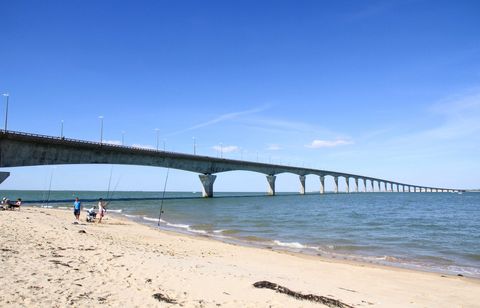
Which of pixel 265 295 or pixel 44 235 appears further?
pixel 44 235

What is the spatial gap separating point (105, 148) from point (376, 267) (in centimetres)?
5642

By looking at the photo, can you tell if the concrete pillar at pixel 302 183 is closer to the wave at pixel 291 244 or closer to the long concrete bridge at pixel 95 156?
the long concrete bridge at pixel 95 156

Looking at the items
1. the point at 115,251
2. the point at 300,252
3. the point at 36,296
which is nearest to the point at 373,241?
the point at 300,252

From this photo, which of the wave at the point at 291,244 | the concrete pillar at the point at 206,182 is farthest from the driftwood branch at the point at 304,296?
the concrete pillar at the point at 206,182

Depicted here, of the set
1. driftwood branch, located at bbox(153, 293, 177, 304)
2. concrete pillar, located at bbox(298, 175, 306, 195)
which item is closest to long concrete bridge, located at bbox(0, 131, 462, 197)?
concrete pillar, located at bbox(298, 175, 306, 195)

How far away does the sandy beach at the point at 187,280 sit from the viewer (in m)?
7.53

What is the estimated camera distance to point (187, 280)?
952cm

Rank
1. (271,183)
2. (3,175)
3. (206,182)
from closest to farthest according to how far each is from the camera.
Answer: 1. (3,175)
2. (206,182)
3. (271,183)

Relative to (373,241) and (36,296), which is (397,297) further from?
(373,241)

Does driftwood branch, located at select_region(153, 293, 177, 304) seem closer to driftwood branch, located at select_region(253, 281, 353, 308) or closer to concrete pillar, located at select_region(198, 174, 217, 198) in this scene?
driftwood branch, located at select_region(253, 281, 353, 308)

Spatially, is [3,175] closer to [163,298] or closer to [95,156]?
[95,156]

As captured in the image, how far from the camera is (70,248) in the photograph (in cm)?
1286

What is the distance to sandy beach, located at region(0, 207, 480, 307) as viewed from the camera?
753 centimetres

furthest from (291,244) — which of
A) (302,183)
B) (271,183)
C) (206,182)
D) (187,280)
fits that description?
(302,183)
